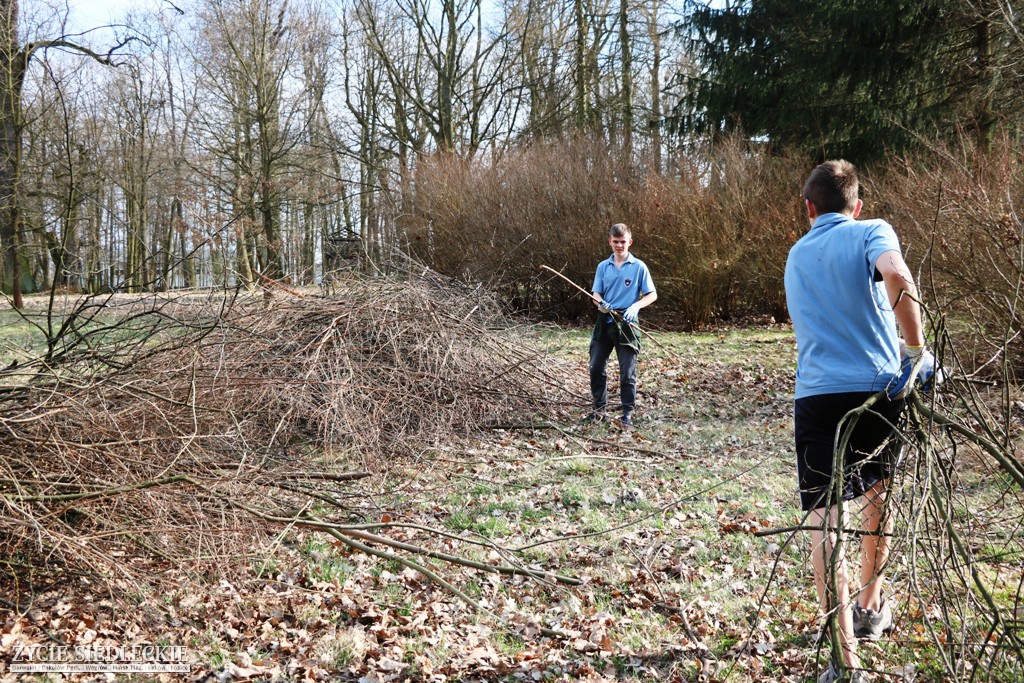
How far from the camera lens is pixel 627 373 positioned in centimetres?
760

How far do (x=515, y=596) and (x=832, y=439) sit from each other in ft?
6.29

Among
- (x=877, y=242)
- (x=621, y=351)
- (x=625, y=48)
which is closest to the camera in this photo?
(x=877, y=242)

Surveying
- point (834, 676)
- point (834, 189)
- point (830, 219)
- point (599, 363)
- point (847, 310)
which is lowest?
point (834, 676)

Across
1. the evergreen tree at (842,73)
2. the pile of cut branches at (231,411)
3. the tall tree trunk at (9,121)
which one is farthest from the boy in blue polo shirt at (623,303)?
the evergreen tree at (842,73)

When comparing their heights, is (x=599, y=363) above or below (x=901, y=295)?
below

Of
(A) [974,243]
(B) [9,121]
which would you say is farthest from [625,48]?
(A) [974,243]

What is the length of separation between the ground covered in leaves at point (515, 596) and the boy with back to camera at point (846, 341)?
0.40m

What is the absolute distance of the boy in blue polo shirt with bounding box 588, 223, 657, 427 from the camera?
7.39 meters

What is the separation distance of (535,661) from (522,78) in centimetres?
2049

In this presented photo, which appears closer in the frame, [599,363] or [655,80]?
[599,363]

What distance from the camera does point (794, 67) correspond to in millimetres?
16141

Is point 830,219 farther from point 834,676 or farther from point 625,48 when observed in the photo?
point 625,48

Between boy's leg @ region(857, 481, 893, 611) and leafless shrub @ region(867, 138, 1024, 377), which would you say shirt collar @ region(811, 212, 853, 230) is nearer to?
boy's leg @ region(857, 481, 893, 611)

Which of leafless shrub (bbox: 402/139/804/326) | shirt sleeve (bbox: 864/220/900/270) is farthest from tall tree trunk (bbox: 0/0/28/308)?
shirt sleeve (bbox: 864/220/900/270)
